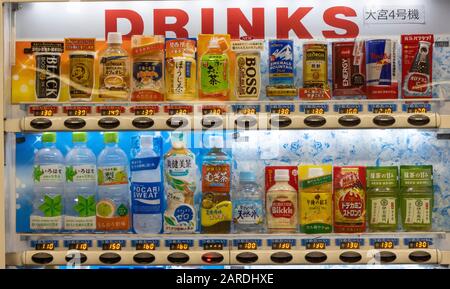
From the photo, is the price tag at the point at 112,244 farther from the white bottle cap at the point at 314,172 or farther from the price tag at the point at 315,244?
the white bottle cap at the point at 314,172

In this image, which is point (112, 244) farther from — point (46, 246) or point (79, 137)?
point (79, 137)

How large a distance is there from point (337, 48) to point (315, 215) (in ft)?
2.90

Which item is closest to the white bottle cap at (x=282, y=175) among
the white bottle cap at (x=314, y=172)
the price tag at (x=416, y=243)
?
the white bottle cap at (x=314, y=172)

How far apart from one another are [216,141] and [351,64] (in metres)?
0.82

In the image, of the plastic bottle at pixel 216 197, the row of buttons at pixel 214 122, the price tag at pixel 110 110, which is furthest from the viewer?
the plastic bottle at pixel 216 197

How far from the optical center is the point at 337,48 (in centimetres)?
330

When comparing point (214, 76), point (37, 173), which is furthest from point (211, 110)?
point (37, 173)

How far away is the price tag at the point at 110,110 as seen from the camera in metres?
3.13

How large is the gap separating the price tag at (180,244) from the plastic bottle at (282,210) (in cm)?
43

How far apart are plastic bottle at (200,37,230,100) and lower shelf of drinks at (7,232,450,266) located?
735mm

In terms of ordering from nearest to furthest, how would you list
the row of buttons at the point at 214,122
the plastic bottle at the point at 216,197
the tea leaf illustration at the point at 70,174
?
the row of buttons at the point at 214,122, the plastic bottle at the point at 216,197, the tea leaf illustration at the point at 70,174

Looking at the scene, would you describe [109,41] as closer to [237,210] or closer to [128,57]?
[128,57]

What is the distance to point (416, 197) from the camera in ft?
10.6

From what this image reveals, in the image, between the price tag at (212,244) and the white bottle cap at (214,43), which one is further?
the white bottle cap at (214,43)
